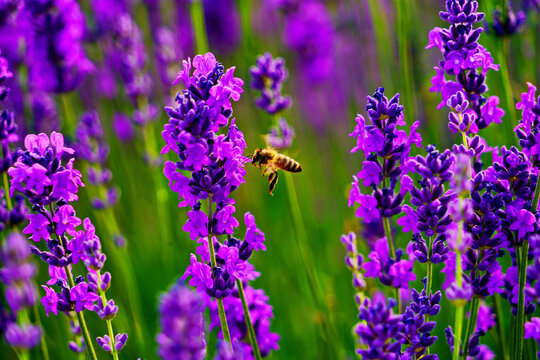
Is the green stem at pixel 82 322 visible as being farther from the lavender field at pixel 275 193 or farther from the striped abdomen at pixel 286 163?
the striped abdomen at pixel 286 163

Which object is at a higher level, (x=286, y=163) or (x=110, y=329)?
(x=286, y=163)

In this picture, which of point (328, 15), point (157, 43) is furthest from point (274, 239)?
point (328, 15)

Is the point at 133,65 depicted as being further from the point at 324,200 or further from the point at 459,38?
the point at 459,38

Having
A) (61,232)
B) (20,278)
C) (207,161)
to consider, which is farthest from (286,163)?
(20,278)

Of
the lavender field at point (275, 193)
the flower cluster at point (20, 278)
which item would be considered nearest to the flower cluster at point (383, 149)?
the lavender field at point (275, 193)

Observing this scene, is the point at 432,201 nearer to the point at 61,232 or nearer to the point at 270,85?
the point at 61,232

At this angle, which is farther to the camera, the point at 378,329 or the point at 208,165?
the point at 208,165

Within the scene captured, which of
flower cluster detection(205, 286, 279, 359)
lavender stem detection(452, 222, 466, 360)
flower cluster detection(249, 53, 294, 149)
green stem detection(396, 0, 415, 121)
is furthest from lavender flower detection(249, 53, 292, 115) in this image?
lavender stem detection(452, 222, 466, 360)
